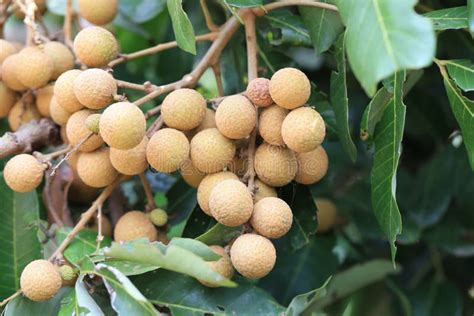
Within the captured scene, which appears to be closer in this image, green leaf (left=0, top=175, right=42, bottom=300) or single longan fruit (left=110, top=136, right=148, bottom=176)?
single longan fruit (left=110, top=136, right=148, bottom=176)

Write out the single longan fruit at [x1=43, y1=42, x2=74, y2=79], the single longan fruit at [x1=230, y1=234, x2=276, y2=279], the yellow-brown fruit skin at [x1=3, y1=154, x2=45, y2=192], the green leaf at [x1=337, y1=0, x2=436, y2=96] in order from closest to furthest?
the green leaf at [x1=337, y1=0, x2=436, y2=96] → the single longan fruit at [x1=230, y1=234, x2=276, y2=279] → the yellow-brown fruit skin at [x1=3, y1=154, x2=45, y2=192] → the single longan fruit at [x1=43, y1=42, x2=74, y2=79]

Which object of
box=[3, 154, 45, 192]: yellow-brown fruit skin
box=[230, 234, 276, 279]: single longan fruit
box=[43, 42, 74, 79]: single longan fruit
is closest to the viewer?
box=[230, 234, 276, 279]: single longan fruit

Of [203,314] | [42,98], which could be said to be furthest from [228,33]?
[203,314]

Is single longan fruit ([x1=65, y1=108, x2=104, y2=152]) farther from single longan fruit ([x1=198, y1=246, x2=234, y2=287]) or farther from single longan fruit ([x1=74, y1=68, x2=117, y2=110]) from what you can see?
single longan fruit ([x1=198, y1=246, x2=234, y2=287])

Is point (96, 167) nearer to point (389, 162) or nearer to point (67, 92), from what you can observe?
point (67, 92)

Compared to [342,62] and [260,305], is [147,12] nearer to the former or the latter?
[342,62]

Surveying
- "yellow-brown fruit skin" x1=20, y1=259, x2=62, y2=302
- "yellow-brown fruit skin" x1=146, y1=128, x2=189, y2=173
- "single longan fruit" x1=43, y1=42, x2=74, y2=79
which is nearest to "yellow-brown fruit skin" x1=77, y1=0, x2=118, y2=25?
"single longan fruit" x1=43, y1=42, x2=74, y2=79

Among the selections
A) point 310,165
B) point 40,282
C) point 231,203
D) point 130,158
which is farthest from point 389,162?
point 40,282

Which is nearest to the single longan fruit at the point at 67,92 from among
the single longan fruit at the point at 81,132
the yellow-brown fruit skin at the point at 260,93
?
the single longan fruit at the point at 81,132
